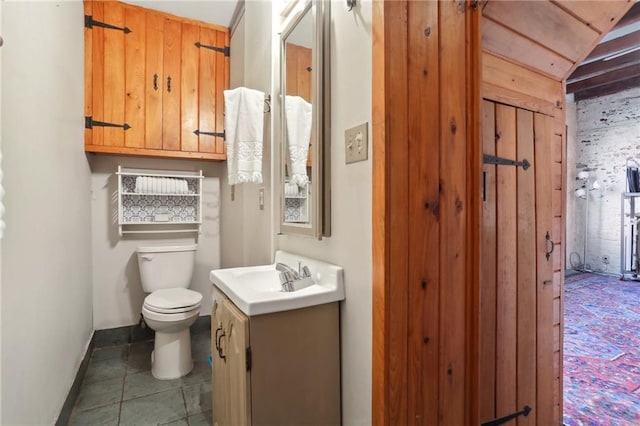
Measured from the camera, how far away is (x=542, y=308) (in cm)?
159

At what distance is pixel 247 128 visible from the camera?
191 centimetres

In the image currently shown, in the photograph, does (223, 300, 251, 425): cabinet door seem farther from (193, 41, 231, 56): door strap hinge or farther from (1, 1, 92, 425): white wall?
(193, 41, 231, 56): door strap hinge

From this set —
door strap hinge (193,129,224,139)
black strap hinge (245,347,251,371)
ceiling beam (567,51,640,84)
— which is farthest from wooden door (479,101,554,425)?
ceiling beam (567,51,640,84)

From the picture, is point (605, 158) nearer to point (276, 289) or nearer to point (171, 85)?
point (276, 289)

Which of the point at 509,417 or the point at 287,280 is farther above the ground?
the point at 287,280

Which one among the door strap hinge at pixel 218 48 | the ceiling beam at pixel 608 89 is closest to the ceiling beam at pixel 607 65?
the ceiling beam at pixel 608 89

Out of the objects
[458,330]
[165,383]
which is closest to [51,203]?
[165,383]

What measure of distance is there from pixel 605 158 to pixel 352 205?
663cm

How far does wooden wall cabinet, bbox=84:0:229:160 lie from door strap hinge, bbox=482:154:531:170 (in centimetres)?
211

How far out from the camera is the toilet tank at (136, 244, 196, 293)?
2467 mm

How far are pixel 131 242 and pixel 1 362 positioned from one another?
1876mm

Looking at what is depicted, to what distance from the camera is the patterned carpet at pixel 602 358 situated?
6.06 feet

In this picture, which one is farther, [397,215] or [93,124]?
[93,124]

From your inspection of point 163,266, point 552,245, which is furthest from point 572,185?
point 163,266
